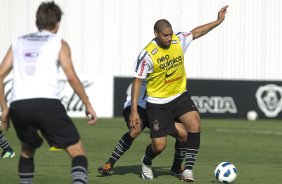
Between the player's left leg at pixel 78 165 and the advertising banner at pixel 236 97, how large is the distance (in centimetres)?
2028

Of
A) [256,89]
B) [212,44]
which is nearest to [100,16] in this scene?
[212,44]

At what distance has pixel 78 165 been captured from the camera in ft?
25.2

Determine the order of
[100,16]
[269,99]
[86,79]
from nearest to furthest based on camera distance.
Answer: [86,79]
[269,99]
[100,16]

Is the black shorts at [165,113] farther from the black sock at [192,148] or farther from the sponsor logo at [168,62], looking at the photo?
the sponsor logo at [168,62]

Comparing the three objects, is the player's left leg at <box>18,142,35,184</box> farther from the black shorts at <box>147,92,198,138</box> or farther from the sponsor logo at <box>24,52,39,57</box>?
the black shorts at <box>147,92,198,138</box>

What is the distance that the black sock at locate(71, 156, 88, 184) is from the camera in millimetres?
7637

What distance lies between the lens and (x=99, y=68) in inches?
1251

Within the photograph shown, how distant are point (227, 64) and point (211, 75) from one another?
0.77 meters

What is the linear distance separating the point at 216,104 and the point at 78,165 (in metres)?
20.8

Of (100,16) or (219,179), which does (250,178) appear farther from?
(100,16)

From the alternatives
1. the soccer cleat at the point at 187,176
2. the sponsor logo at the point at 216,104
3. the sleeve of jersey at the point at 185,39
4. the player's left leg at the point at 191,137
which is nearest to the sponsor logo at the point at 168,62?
the sleeve of jersey at the point at 185,39

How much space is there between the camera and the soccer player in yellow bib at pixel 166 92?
34.5 ft

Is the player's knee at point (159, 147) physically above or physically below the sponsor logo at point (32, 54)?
below

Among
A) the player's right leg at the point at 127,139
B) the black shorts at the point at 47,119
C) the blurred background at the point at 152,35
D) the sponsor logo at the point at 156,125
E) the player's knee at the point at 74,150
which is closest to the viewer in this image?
the black shorts at the point at 47,119
